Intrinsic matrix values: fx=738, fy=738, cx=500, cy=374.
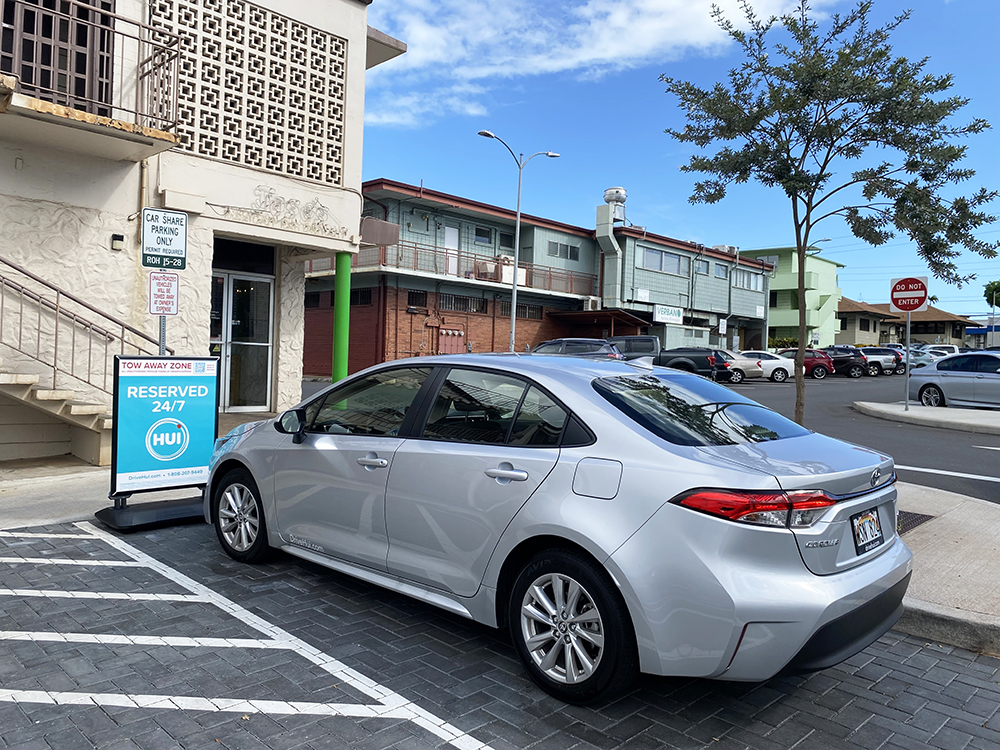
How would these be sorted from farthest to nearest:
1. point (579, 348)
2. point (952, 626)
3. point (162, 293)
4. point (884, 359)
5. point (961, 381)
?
point (884, 359) → point (579, 348) → point (961, 381) → point (162, 293) → point (952, 626)

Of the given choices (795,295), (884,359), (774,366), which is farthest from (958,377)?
(795,295)

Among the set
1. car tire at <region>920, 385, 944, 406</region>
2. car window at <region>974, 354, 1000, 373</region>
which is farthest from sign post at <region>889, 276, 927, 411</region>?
car tire at <region>920, 385, 944, 406</region>

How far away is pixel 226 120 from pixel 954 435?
534 inches

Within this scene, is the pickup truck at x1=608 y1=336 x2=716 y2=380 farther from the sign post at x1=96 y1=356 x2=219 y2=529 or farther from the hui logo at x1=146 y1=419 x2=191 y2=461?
the hui logo at x1=146 y1=419 x2=191 y2=461

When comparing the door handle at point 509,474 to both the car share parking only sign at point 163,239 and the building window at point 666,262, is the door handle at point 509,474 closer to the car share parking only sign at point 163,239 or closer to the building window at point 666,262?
the car share parking only sign at point 163,239

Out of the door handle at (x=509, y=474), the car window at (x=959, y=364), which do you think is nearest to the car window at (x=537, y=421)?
the door handle at (x=509, y=474)

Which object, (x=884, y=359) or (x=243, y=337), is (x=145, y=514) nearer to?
(x=243, y=337)

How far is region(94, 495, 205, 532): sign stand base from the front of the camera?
249 inches

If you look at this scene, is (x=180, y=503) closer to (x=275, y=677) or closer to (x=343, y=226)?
(x=275, y=677)

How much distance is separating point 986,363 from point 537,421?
1733cm

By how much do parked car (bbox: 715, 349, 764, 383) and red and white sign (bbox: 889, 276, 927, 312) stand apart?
1333 cm

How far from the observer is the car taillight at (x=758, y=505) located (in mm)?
2994

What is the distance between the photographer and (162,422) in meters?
6.72

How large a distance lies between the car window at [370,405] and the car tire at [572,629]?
4.47 ft
